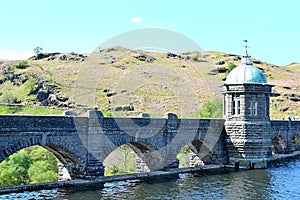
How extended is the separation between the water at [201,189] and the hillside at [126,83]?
49400 mm

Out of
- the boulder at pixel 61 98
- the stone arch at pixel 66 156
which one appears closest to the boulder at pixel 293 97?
the boulder at pixel 61 98

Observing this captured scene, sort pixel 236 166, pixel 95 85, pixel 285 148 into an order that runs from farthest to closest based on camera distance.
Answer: pixel 95 85, pixel 285 148, pixel 236 166

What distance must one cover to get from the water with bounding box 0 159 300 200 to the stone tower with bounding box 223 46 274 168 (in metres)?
3.89

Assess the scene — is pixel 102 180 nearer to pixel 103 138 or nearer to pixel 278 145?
pixel 103 138

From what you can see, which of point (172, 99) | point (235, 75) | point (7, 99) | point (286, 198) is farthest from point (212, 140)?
point (7, 99)

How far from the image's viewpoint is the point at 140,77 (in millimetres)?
115438

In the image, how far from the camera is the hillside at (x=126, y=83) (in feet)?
325

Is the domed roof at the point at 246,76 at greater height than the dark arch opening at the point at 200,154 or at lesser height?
greater

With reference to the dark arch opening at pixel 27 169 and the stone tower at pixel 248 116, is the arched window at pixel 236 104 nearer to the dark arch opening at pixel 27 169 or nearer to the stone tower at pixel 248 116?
the stone tower at pixel 248 116

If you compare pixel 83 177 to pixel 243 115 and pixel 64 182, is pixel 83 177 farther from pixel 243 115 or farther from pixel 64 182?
pixel 243 115

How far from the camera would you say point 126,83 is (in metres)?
115

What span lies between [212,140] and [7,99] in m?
69.0

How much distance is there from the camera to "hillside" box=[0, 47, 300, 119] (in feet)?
325

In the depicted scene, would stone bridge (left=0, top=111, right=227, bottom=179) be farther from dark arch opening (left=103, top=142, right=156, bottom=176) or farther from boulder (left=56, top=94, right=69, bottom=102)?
boulder (left=56, top=94, right=69, bottom=102)
